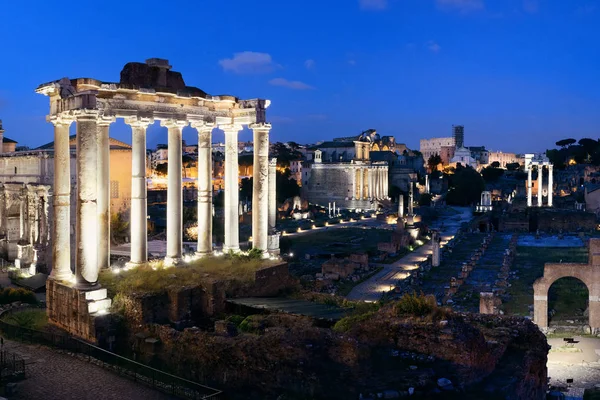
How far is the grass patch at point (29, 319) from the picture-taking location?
1558cm

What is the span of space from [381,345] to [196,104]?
998cm

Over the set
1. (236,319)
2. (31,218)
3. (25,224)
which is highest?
(31,218)

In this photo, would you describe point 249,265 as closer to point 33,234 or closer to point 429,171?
point 33,234

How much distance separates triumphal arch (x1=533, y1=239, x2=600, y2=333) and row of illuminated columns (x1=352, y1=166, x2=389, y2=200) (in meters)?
75.7

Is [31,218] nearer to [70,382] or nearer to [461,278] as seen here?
[461,278]

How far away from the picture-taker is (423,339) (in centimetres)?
1222

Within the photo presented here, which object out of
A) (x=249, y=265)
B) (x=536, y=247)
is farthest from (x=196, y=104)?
(x=536, y=247)

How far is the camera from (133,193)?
57.6 feet

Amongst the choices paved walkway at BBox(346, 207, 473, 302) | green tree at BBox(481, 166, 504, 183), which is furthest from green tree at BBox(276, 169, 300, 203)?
green tree at BBox(481, 166, 504, 183)

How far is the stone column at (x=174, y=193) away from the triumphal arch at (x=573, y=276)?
13104 mm

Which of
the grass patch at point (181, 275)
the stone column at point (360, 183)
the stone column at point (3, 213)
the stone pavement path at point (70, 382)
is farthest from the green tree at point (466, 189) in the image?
the stone pavement path at point (70, 382)

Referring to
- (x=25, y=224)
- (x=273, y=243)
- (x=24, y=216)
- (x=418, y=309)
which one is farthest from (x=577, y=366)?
(x=24, y=216)

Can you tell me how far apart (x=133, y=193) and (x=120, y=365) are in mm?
6149

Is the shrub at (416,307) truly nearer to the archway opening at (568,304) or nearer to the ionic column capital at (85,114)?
the ionic column capital at (85,114)
